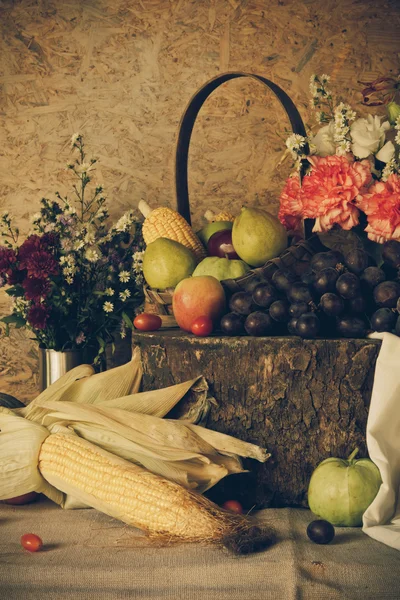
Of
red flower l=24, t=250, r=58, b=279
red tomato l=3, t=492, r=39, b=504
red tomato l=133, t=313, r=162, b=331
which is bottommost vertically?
red tomato l=3, t=492, r=39, b=504

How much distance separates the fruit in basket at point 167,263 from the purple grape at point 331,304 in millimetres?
480

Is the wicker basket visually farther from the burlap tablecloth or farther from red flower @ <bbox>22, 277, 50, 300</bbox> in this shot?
the burlap tablecloth

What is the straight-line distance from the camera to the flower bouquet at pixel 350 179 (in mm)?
1797

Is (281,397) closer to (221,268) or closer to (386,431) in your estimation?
(386,431)

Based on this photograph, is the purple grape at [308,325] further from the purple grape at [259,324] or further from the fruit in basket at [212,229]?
the fruit in basket at [212,229]

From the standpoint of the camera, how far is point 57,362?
88.0 inches

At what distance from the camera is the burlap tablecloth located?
1302 mm

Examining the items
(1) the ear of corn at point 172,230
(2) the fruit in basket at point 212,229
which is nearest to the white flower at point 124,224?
(1) the ear of corn at point 172,230

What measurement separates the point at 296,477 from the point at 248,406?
223mm

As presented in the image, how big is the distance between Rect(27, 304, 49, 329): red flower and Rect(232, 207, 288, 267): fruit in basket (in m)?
0.63

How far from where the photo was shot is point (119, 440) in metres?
1.70

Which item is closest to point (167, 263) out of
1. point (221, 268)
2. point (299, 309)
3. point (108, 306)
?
point (221, 268)

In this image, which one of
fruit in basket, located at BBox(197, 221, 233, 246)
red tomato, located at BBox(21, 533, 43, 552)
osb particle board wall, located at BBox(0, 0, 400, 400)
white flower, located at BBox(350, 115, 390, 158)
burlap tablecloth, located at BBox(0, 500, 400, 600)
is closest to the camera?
burlap tablecloth, located at BBox(0, 500, 400, 600)

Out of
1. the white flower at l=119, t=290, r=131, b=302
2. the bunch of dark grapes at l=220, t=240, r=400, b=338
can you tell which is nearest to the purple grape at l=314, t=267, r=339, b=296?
the bunch of dark grapes at l=220, t=240, r=400, b=338
